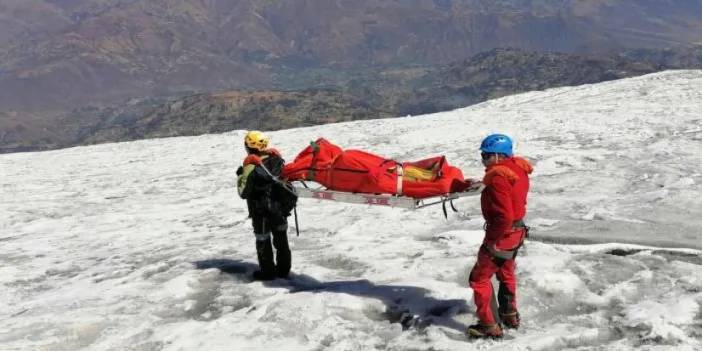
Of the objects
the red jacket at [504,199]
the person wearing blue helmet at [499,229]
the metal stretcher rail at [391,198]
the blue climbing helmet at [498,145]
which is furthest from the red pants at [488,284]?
the blue climbing helmet at [498,145]

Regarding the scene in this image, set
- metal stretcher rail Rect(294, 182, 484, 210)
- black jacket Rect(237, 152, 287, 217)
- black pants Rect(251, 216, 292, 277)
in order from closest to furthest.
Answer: metal stretcher rail Rect(294, 182, 484, 210), black jacket Rect(237, 152, 287, 217), black pants Rect(251, 216, 292, 277)

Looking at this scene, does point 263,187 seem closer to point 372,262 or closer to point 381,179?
point 381,179

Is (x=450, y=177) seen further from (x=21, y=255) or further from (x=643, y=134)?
(x=643, y=134)

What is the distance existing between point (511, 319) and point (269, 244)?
4.17 meters

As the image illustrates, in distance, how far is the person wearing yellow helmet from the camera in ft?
29.2

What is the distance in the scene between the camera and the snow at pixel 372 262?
283 inches

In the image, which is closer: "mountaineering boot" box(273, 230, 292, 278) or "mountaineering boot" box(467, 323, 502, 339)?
"mountaineering boot" box(467, 323, 502, 339)

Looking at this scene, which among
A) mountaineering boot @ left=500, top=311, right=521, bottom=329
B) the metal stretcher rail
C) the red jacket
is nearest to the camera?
the red jacket

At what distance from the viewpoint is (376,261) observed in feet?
32.8

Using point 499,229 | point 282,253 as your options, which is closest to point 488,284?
point 499,229

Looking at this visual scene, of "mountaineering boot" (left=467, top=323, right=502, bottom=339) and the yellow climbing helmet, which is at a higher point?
the yellow climbing helmet

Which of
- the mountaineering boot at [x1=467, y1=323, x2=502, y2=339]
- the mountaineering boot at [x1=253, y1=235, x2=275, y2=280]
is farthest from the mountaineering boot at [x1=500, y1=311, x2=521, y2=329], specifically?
the mountaineering boot at [x1=253, y1=235, x2=275, y2=280]

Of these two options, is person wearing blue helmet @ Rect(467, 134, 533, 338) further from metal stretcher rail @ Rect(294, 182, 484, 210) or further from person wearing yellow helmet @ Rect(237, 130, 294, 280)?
person wearing yellow helmet @ Rect(237, 130, 294, 280)

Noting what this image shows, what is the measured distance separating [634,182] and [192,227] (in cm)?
1119
